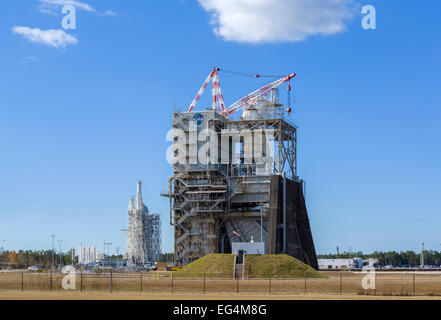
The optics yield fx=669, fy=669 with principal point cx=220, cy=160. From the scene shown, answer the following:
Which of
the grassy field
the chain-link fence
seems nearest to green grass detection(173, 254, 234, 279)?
the grassy field

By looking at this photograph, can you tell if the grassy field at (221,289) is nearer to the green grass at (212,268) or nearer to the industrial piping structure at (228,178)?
the green grass at (212,268)

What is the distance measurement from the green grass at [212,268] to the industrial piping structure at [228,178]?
25.4 meters

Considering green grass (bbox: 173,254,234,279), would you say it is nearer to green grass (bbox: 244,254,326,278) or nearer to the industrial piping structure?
green grass (bbox: 244,254,326,278)

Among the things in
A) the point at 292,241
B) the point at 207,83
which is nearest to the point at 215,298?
the point at 292,241

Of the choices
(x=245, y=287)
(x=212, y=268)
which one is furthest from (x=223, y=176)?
(x=245, y=287)

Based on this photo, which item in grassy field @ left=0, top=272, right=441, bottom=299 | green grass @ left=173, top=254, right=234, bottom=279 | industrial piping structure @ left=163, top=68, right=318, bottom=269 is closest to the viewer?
grassy field @ left=0, top=272, right=441, bottom=299

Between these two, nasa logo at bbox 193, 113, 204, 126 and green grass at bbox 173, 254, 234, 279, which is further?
nasa logo at bbox 193, 113, 204, 126

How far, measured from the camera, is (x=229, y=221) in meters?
143

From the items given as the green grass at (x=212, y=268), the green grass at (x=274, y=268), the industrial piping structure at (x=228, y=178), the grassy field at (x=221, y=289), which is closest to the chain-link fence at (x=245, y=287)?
the grassy field at (x=221, y=289)

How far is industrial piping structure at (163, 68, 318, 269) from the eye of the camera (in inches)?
5443

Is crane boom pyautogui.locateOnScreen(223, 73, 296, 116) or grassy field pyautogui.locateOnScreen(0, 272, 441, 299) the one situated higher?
crane boom pyautogui.locateOnScreen(223, 73, 296, 116)

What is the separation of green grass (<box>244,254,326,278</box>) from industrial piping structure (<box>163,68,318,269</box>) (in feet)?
87.8
